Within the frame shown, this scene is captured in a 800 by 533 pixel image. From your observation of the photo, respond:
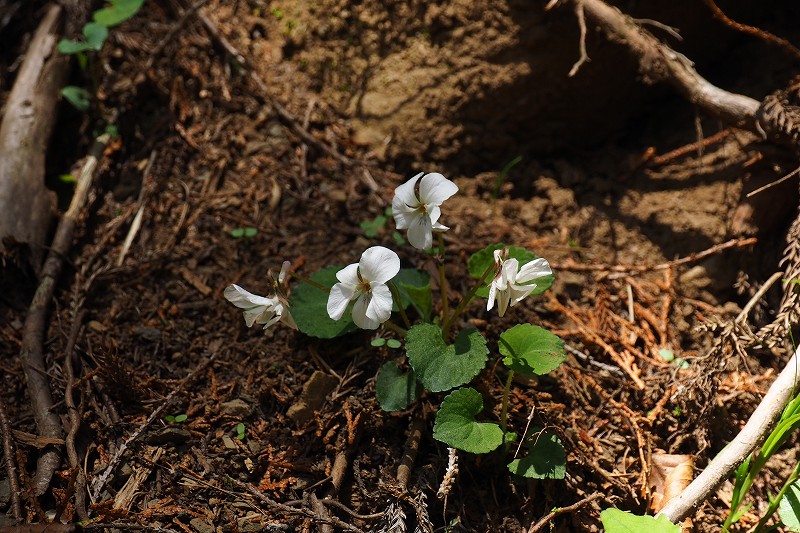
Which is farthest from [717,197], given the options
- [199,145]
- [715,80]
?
[199,145]

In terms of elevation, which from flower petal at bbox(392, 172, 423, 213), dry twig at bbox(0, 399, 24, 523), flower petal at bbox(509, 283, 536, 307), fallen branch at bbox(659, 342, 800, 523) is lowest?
fallen branch at bbox(659, 342, 800, 523)

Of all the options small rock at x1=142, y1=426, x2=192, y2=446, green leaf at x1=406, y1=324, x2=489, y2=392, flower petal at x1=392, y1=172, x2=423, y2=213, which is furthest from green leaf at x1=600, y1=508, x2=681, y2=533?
small rock at x1=142, y1=426, x2=192, y2=446

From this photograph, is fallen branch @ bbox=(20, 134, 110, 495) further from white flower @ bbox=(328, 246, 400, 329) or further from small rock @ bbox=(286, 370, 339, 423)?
white flower @ bbox=(328, 246, 400, 329)

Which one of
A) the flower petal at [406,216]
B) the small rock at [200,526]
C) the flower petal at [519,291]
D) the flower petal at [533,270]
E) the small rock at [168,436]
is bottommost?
the small rock at [200,526]

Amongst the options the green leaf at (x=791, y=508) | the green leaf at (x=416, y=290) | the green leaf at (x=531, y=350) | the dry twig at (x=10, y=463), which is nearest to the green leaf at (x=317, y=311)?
the green leaf at (x=416, y=290)

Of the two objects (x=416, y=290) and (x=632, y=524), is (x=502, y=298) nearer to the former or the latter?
(x=416, y=290)

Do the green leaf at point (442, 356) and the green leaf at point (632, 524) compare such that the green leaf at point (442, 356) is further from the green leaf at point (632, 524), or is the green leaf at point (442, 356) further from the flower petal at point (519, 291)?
the green leaf at point (632, 524)
